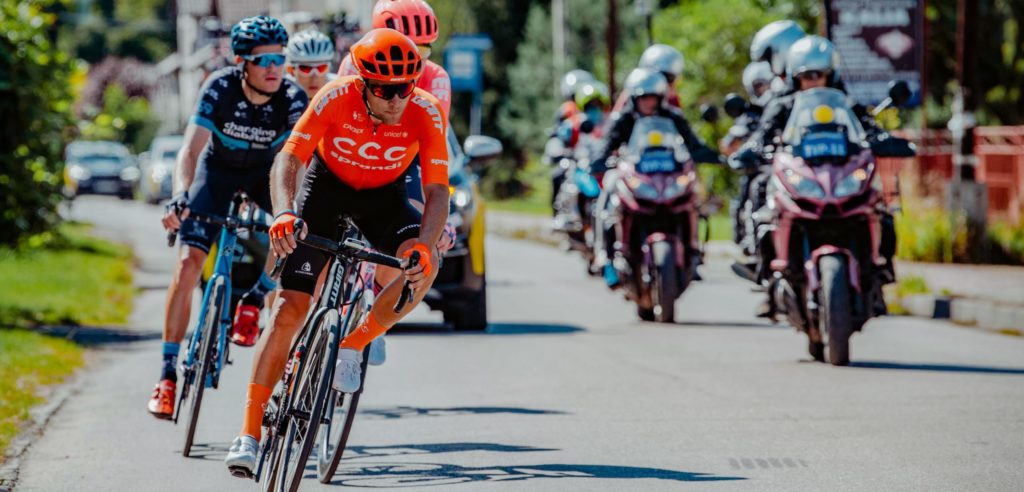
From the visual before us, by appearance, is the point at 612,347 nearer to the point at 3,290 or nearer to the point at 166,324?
the point at 166,324

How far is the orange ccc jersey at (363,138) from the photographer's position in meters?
6.76

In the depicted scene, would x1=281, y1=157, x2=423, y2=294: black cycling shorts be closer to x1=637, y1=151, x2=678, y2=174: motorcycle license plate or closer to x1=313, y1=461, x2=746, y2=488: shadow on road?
x1=313, y1=461, x2=746, y2=488: shadow on road

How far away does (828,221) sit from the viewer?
1132 centimetres

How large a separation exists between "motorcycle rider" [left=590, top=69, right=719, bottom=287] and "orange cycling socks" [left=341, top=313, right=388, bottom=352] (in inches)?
301

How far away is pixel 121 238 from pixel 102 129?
10.2 metres

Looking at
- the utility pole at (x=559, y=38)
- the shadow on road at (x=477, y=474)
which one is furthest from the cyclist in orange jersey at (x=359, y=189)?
the utility pole at (x=559, y=38)

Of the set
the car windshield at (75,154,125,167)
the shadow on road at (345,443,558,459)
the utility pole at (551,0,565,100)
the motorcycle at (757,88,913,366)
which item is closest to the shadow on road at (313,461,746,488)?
the shadow on road at (345,443,558,459)

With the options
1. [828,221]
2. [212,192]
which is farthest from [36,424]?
[828,221]

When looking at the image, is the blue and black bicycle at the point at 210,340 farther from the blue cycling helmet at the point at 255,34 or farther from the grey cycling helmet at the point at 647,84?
the grey cycling helmet at the point at 647,84

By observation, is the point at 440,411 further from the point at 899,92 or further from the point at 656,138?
the point at 656,138

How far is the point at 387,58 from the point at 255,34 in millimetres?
2099

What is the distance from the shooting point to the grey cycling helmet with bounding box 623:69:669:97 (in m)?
14.3

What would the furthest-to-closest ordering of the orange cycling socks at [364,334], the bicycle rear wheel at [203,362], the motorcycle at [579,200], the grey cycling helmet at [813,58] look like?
the motorcycle at [579,200] < the grey cycling helmet at [813,58] < the bicycle rear wheel at [203,362] < the orange cycling socks at [364,334]

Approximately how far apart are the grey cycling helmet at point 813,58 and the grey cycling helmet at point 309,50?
330 cm
